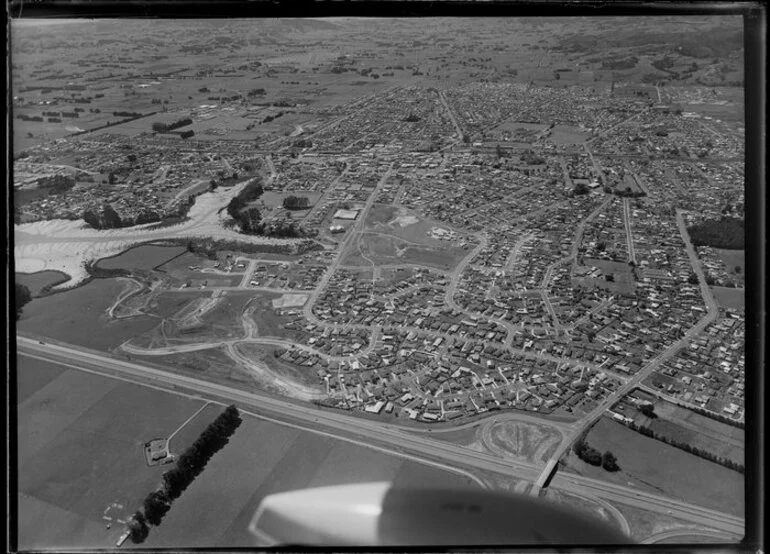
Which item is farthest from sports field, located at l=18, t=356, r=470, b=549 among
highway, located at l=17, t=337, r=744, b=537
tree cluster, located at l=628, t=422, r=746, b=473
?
tree cluster, located at l=628, t=422, r=746, b=473

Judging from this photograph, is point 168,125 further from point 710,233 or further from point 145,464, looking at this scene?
point 710,233

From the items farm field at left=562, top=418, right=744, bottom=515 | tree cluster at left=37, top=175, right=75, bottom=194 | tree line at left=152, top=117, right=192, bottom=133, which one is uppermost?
tree line at left=152, top=117, right=192, bottom=133

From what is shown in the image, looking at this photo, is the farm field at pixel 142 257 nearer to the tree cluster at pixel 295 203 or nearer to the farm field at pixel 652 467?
the tree cluster at pixel 295 203

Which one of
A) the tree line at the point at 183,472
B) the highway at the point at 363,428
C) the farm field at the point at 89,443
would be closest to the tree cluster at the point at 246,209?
the highway at the point at 363,428

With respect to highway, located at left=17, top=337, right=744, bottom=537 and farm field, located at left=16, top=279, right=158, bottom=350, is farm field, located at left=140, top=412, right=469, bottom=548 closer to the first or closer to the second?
highway, located at left=17, top=337, right=744, bottom=537

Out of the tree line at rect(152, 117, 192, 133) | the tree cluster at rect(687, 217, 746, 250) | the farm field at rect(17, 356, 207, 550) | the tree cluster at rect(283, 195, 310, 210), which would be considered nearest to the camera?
the farm field at rect(17, 356, 207, 550)
